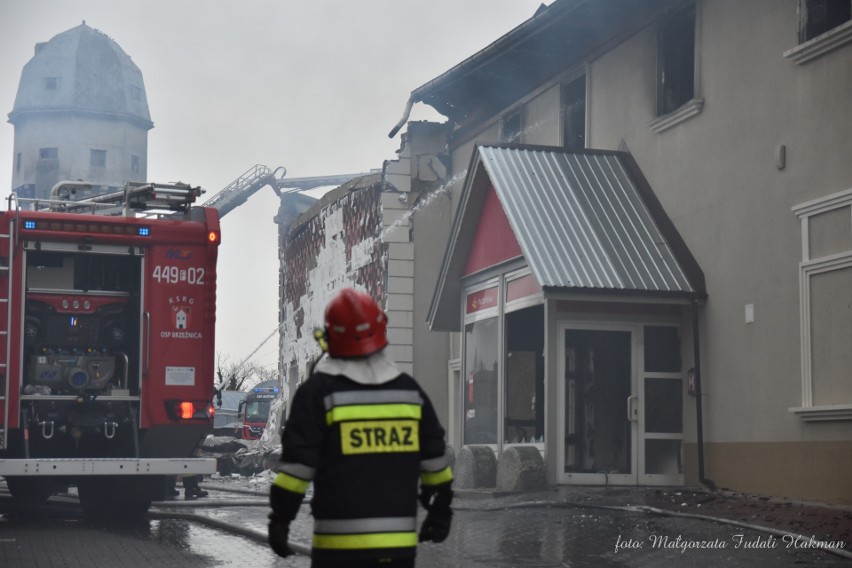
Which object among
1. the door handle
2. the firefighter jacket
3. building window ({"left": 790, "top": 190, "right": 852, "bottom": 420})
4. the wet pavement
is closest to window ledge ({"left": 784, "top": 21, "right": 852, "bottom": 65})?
building window ({"left": 790, "top": 190, "right": 852, "bottom": 420})

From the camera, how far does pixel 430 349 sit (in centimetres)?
2695

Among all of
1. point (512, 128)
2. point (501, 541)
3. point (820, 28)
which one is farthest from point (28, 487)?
point (512, 128)

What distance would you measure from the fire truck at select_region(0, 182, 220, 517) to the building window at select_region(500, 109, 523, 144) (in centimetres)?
951

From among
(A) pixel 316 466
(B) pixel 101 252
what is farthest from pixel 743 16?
(A) pixel 316 466

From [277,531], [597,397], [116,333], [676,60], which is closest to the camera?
[277,531]

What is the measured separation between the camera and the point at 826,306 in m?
14.0

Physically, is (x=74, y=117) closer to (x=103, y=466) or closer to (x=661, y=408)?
(x=661, y=408)

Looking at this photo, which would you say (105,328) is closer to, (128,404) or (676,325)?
(128,404)

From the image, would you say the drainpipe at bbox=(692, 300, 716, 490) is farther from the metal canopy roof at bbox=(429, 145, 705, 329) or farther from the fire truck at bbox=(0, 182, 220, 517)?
the fire truck at bbox=(0, 182, 220, 517)

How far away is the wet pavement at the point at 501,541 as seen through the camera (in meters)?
10.9

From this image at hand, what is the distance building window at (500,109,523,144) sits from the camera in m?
23.6

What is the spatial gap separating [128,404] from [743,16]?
8.15 meters

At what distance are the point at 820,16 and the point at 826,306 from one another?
3.05 meters

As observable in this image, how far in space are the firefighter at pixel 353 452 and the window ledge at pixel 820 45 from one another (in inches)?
383
